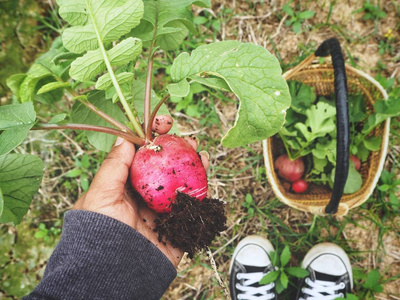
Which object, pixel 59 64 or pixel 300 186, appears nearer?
pixel 59 64

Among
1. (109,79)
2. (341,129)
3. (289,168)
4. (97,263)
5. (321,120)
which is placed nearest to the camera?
Result: (97,263)

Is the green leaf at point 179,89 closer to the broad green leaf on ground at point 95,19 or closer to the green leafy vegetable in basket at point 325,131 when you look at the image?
the broad green leaf on ground at point 95,19

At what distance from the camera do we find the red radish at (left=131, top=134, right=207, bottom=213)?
1.33 m

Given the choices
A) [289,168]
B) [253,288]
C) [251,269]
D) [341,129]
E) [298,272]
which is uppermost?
[341,129]

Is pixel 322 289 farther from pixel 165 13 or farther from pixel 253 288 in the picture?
pixel 165 13

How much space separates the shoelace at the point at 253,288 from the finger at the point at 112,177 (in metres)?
1.24

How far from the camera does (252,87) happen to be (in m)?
1.20

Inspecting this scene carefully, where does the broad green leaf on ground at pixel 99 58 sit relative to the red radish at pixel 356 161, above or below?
above

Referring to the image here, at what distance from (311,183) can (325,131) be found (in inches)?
16.9

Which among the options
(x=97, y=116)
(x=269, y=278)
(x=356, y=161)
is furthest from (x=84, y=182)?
(x=356, y=161)

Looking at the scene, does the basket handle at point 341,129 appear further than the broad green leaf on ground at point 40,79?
Yes

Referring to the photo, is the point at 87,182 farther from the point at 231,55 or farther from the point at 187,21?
the point at 231,55

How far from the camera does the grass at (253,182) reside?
219 cm

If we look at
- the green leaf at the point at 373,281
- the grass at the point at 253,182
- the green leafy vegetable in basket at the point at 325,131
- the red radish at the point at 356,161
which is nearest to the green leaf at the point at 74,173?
the grass at the point at 253,182
